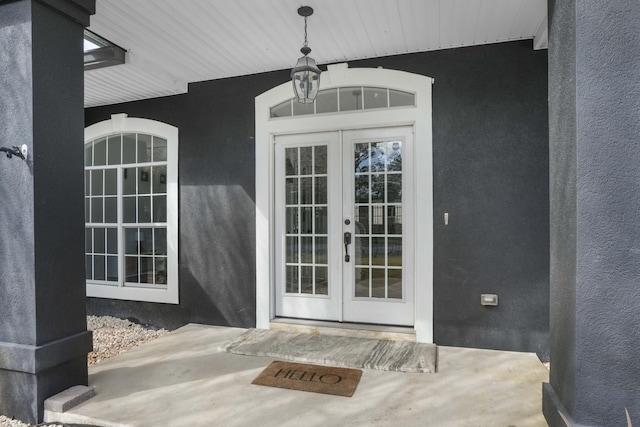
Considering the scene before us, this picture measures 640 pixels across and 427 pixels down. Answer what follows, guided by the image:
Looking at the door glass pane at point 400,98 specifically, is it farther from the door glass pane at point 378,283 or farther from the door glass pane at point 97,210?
the door glass pane at point 97,210

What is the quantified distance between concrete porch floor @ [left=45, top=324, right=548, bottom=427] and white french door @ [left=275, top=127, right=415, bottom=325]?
942 millimetres

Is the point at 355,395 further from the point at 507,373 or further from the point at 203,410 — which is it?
the point at 507,373

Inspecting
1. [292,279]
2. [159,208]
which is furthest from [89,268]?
[292,279]

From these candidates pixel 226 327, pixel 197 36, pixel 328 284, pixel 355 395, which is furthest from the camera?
pixel 226 327

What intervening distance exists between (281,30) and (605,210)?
2.84m

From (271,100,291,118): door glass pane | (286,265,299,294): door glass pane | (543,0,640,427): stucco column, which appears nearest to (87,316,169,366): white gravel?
(286,265,299,294): door glass pane

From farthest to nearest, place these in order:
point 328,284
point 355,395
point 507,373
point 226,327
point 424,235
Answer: point 226,327, point 328,284, point 424,235, point 507,373, point 355,395

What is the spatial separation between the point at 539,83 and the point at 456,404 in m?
2.92

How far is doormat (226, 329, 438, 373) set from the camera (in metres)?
3.23

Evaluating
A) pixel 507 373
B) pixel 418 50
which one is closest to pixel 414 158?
pixel 418 50

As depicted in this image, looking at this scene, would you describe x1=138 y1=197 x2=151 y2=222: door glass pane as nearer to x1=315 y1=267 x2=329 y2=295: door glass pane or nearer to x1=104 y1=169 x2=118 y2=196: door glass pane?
x1=104 y1=169 x2=118 y2=196: door glass pane

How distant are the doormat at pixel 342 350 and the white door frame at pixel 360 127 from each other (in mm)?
338

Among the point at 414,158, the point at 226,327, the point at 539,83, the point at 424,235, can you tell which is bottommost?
the point at 226,327

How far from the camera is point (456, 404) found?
2604 millimetres
